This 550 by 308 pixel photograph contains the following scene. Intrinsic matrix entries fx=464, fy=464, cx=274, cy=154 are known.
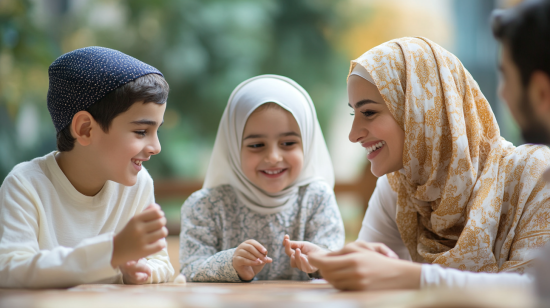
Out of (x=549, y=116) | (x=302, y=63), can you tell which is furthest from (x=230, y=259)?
(x=302, y=63)

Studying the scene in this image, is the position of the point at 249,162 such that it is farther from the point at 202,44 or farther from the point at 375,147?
the point at 202,44

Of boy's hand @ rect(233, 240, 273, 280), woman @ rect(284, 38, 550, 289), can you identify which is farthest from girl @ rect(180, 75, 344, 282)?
woman @ rect(284, 38, 550, 289)

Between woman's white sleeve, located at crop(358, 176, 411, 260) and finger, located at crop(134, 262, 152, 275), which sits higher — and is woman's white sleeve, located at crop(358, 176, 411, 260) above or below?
above

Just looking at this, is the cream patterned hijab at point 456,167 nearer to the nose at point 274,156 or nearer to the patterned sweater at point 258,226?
the patterned sweater at point 258,226

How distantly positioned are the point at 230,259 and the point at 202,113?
4717 mm

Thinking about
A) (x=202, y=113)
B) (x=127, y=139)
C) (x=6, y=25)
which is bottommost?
(x=127, y=139)

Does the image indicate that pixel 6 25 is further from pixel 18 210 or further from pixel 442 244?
pixel 442 244

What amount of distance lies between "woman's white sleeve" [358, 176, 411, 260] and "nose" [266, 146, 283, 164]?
1.59 feet

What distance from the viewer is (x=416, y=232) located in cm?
190

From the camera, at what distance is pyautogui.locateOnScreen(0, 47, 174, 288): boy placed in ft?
5.03

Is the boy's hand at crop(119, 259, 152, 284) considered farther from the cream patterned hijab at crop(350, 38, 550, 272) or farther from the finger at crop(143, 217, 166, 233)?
the cream patterned hijab at crop(350, 38, 550, 272)

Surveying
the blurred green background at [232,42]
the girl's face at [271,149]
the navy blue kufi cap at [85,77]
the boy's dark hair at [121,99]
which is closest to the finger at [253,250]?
the girl's face at [271,149]

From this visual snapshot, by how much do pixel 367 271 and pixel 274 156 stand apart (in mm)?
927

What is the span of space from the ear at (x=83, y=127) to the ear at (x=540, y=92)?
1368 millimetres
